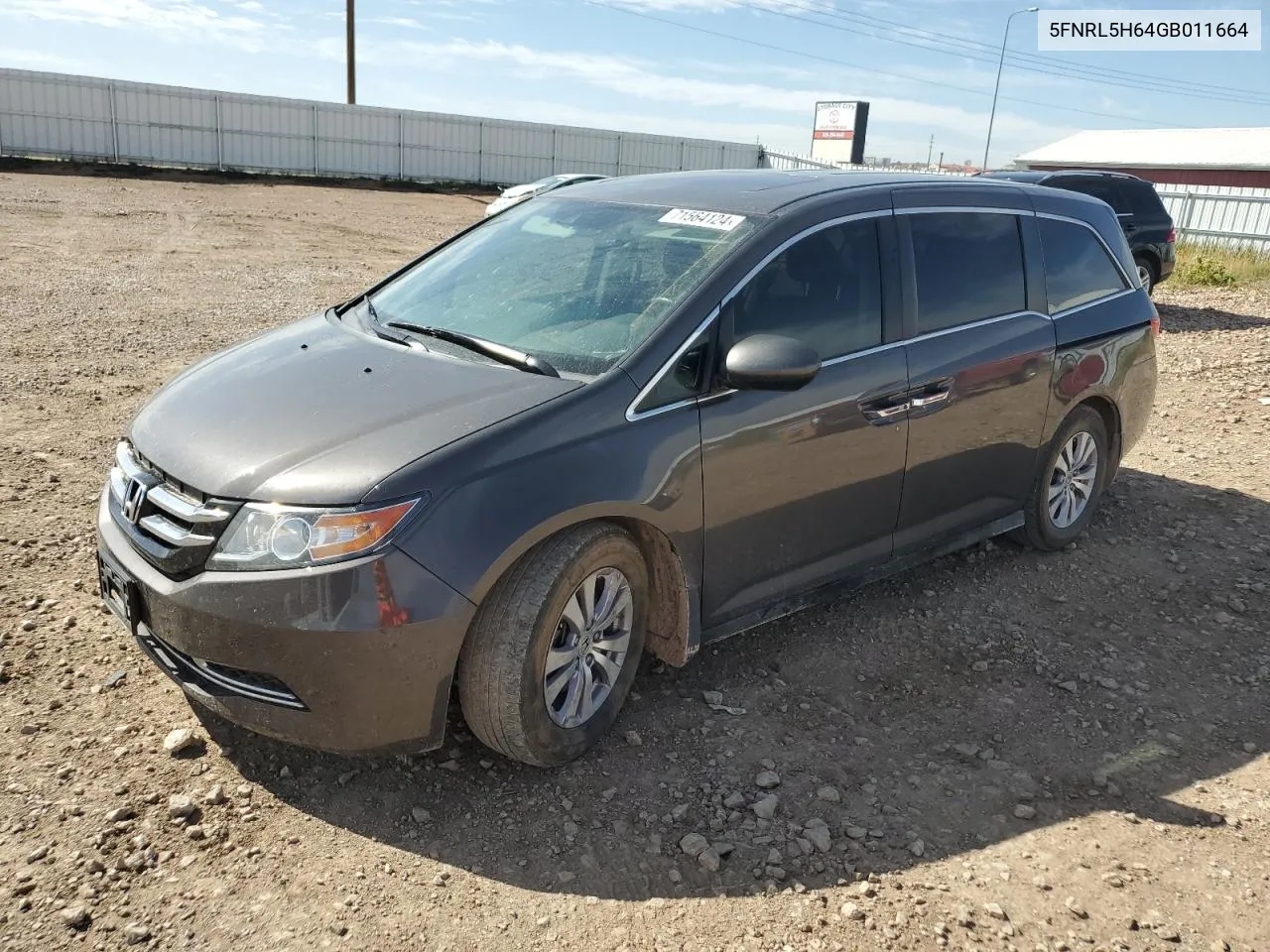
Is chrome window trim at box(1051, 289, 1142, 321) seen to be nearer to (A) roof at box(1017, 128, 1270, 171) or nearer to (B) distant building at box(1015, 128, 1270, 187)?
(B) distant building at box(1015, 128, 1270, 187)

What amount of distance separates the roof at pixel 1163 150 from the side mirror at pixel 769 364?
5019 cm

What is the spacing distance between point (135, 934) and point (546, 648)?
1264mm

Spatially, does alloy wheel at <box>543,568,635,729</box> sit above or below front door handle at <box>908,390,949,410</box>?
below

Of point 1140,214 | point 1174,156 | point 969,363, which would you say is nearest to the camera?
point 969,363

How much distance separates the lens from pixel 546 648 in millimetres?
2988

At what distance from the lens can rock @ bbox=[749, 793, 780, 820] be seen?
3.08m

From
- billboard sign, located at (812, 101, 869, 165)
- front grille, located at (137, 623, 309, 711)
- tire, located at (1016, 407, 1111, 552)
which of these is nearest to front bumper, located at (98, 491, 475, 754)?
front grille, located at (137, 623, 309, 711)

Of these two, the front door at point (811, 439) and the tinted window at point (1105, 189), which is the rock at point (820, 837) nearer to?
the front door at point (811, 439)

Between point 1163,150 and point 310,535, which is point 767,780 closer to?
point 310,535

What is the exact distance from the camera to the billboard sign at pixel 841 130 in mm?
48125

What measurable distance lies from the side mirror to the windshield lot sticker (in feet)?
1.95

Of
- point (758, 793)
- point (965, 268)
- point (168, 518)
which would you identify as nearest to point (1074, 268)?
point (965, 268)

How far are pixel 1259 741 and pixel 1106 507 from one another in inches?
99.4

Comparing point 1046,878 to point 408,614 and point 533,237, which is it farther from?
point 533,237
